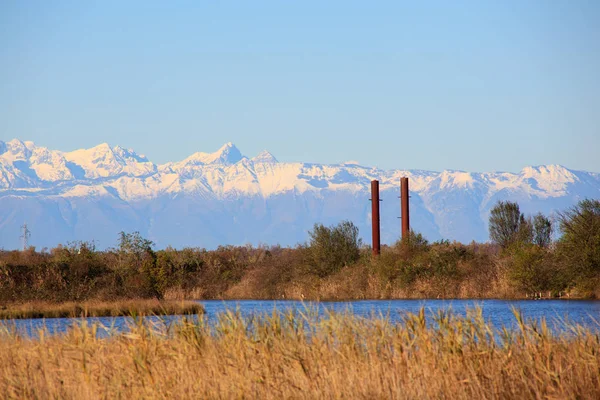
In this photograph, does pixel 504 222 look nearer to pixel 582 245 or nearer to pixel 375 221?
pixel 375 221

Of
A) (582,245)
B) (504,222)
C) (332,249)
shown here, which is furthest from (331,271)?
(504,222)

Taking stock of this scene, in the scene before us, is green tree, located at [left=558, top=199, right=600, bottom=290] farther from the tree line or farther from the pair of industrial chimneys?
the pair of industrial chimneys

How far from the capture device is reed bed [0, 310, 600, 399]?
1330cm

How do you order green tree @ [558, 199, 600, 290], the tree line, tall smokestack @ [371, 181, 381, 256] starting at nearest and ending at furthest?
green tree @ [558, 199, 600, 290], the tree line, tall smokestack @ [371, 181, 381, 256]

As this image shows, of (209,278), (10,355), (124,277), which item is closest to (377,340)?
→ (10,355)

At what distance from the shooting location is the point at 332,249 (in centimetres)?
5731

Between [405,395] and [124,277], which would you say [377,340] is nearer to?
[405,395]

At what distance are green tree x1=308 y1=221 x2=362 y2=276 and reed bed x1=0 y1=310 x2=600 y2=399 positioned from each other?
41173 mm

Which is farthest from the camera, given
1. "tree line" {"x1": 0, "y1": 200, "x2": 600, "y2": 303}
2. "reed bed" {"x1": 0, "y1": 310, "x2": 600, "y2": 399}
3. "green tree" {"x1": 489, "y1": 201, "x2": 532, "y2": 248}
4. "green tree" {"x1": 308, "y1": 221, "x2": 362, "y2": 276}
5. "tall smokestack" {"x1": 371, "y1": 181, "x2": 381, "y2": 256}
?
"green tree" {"x1": 489, "y1": 201, "x2": 532, "y2": 248}

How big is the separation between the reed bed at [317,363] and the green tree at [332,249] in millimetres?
41173

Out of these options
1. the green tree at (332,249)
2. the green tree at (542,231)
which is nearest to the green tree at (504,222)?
the green tree at (542,231)

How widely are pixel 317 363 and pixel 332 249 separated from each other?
1707 inches

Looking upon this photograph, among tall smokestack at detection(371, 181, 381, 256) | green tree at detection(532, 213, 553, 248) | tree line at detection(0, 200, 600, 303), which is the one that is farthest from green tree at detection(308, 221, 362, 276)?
green tree at detection(532, 213, 553, 248)

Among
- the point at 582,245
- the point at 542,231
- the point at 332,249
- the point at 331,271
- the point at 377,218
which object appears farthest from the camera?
the point at 542,231
